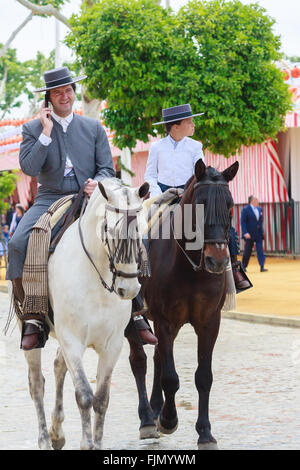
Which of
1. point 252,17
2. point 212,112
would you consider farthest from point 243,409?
point 252,17

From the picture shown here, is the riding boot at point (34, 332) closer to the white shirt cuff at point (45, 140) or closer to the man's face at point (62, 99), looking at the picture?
the white shirt cuff at point (45, 140)

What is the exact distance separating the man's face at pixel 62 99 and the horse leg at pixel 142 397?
6.13 ft

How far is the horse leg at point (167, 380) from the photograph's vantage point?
704cm

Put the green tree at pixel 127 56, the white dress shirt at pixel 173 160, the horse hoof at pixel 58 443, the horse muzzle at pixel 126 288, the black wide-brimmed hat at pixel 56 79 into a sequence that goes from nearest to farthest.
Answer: the horse muzzle at pixel 126 288 < the horse hoof at pixel 58 443 < the black wide-brimmed hat at pixel 56 79 < the white dress shirt at pixel 173 160 < the green tree at pixel 127 56

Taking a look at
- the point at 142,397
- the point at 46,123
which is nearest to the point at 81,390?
the point at 142,397

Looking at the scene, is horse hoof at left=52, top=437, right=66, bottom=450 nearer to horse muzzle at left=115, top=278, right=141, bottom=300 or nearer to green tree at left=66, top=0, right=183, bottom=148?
horse muzzle at left=115, top=278, right=141, bottom=300

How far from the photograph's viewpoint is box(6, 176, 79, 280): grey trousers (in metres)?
6.75

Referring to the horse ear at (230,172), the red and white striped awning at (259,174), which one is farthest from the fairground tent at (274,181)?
the horse ear at (230,172)

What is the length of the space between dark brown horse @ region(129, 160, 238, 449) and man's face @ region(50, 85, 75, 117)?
107 cm

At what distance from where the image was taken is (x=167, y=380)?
702 centimetres

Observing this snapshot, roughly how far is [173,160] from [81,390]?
8.90ft

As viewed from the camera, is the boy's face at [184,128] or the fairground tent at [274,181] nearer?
the boy's face at [184,128]

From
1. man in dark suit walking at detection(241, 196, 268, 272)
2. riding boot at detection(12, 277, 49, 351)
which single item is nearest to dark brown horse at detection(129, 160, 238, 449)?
riding boot at detection(12, 277, 49, 351)

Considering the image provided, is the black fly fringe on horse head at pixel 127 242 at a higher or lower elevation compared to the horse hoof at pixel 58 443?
higher
